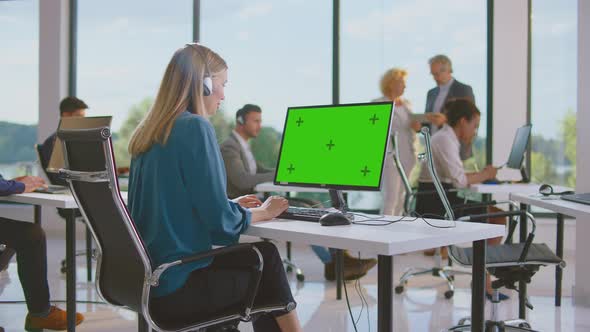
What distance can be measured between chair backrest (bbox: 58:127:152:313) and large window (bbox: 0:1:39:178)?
215 inches

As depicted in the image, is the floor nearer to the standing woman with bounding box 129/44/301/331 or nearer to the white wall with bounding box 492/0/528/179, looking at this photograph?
the standing woman with bounding box 129/44/301/331

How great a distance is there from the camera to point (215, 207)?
73.0 inches

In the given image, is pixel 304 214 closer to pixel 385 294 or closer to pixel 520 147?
pixel 385 294

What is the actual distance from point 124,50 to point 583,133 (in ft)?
15.3

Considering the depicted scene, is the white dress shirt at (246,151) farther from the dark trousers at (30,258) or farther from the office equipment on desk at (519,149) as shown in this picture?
the dark trousers at (30,258)

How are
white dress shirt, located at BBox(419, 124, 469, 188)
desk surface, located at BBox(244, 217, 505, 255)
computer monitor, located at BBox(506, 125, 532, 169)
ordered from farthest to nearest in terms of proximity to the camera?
computer monitor, located at BBox(506, 125, 532, 169) < white dress shirt, located at BBox(419, 124, 469, 188) < desk surface, located at BBox(244, 217, 505, 255)

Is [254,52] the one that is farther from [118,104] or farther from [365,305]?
[365,305]

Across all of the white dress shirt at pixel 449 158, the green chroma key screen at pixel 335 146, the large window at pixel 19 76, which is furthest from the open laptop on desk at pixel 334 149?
the large window at pixel 19 76

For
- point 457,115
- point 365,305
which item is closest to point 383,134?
point 365,305

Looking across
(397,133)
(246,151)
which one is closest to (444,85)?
(397,133)

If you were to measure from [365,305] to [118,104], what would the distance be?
401 cm

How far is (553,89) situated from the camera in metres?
5.86

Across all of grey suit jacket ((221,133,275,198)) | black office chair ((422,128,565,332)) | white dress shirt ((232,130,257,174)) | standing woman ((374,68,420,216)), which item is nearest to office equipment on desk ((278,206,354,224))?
black office chair ((422,128,565,332))

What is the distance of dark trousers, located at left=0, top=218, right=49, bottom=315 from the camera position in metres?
2.98
